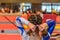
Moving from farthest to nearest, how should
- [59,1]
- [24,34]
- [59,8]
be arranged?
[59,8] < [59,1] < [24,34]

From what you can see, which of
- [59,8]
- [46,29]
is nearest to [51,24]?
[46,29]

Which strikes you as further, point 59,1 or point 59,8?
point 59,8

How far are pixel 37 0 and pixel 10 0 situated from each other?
150 mm

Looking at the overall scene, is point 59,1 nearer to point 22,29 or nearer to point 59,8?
point 22,29

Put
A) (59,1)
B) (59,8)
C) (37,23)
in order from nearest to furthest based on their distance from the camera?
(37,23) < (59,1) < (59,8)

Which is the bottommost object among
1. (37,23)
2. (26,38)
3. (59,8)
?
(59,8)

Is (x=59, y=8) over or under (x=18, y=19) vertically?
under

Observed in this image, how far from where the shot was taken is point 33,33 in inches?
37.6

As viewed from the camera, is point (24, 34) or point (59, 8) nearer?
point (24, 34)

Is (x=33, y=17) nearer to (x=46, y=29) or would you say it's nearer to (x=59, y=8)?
(x=46, y=29)

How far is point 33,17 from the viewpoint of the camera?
954 millimetres

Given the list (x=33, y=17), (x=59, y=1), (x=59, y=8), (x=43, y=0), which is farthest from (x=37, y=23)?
(x=59, y=8)

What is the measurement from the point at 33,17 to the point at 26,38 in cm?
15

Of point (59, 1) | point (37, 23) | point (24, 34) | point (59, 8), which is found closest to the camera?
point (37, 23)
